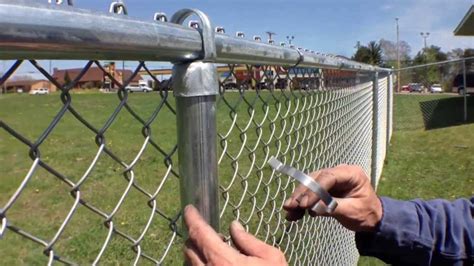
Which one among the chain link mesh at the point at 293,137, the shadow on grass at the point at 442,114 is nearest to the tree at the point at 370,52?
the shadow on grass at the point at 442,114

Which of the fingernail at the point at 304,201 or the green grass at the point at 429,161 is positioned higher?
the fingernail at the point at 304,201

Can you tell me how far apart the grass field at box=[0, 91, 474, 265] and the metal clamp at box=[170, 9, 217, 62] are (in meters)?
0.42

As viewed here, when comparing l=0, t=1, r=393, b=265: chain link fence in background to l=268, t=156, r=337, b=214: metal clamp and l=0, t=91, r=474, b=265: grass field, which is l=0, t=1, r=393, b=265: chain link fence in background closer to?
l=0, t=91, r=474, b=265: grass field

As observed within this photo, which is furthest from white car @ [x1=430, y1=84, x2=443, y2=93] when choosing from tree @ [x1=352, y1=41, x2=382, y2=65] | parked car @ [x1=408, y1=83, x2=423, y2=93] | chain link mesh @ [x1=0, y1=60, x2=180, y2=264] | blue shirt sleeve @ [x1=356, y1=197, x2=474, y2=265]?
tree @ [x1=352, y1=41, x2=382, y2=65]

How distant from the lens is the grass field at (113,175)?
14.2 ft

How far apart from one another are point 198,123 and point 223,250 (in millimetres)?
285

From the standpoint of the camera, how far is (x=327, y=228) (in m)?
3.04

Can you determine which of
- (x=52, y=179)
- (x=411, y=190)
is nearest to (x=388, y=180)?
(x=411, y=190)

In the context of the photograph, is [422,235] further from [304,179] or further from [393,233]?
[304,179]

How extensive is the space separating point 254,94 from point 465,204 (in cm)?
87

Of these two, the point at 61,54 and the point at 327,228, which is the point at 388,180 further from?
the point at 61,54

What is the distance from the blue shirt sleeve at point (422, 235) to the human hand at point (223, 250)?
0.92 m

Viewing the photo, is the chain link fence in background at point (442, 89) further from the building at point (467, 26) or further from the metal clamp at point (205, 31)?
the metal clamp at point (205, 31)

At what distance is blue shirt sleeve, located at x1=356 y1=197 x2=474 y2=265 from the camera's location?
1.81 m
